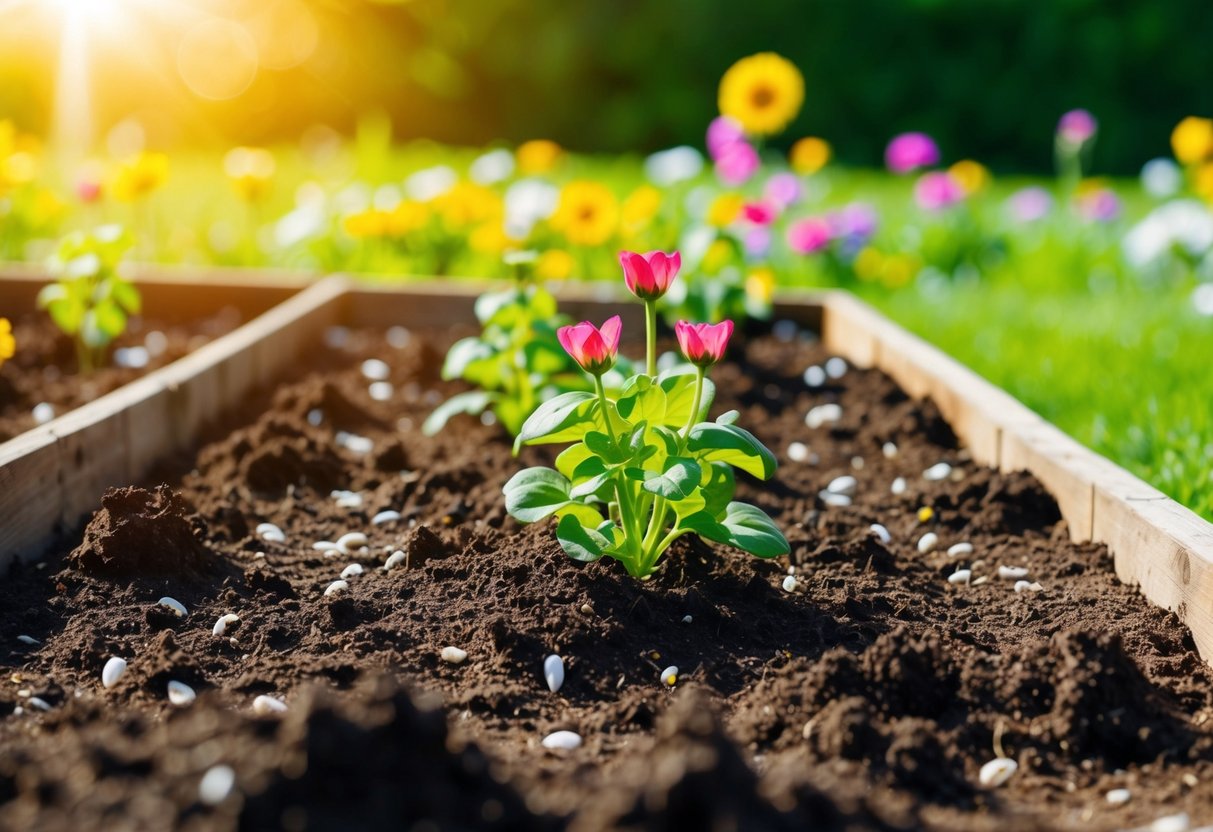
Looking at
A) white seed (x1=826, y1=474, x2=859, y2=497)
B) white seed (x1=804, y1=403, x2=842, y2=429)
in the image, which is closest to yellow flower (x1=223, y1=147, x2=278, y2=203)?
white seed (x1=804, y1=403, x2=842, y2=429)

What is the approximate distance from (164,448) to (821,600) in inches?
60.9

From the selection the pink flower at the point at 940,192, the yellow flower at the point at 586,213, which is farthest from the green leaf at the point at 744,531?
the pink flower at the point at 940,192

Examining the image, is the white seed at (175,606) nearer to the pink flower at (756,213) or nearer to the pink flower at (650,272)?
the pink flower at (650,272)

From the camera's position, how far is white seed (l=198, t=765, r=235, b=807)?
1.08m

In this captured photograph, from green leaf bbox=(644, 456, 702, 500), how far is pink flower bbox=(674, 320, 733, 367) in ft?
0.48

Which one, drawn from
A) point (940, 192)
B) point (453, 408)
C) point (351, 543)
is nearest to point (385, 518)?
point (351, 543)

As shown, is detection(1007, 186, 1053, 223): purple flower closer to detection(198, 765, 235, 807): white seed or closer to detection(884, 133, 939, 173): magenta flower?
detection(884, 133, 939, 173): magenta flower

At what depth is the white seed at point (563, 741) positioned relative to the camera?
1519 millimetres

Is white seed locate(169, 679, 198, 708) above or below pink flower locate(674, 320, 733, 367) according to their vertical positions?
below

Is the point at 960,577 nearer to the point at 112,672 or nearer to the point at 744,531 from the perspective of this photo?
the point at 744,531

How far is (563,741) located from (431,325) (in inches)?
107

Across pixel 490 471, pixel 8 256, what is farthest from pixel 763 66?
pixel 8 256

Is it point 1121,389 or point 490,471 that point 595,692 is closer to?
point 490,471

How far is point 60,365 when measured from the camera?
11.4ft
